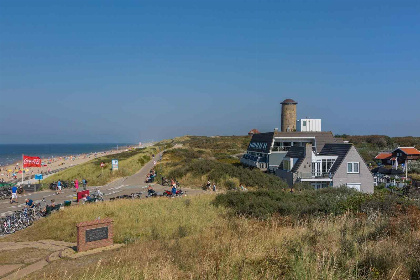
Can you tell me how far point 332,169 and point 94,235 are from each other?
78.8 ft

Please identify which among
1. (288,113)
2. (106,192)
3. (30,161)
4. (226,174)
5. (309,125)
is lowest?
(106,192)

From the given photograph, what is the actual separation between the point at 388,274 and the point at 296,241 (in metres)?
2.10

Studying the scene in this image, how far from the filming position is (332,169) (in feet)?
104

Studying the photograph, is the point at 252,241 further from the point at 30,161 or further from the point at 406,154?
the point at 406,154

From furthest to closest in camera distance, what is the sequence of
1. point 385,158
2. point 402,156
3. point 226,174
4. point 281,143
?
point 385,158
point 402,156
point 281,143
point 226,174

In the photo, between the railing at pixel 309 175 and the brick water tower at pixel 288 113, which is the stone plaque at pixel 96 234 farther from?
the brick water tower at pixel 288 113

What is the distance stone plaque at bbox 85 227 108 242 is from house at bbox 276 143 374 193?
21825 millimetres

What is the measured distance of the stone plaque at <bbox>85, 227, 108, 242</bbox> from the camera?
13359 mm

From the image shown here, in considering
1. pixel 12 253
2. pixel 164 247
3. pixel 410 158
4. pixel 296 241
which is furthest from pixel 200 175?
pixel 410 158

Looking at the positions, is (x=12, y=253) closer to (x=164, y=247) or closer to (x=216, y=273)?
(x=164, y=247)

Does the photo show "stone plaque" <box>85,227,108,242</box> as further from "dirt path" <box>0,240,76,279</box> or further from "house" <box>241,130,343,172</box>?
"house" <box>241,130,343,172</box>

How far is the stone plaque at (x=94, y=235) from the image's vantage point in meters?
13.1

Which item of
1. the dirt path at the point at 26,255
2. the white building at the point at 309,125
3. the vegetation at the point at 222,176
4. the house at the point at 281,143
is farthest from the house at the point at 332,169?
the dirt path at the point at 26,255

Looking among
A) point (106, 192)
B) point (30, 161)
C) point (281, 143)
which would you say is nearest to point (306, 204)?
point (106, 192)
